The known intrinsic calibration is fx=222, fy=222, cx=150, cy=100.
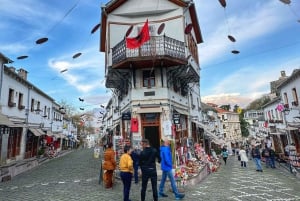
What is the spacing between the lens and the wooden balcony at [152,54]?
Answer: 13398mm

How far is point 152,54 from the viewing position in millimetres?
13469

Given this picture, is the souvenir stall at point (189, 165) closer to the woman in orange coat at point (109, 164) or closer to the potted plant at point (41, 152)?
the woman in orange coat at point (109, 164)

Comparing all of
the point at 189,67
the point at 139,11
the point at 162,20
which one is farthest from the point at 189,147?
the point at 139,11

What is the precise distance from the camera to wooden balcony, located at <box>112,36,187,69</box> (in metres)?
13.4

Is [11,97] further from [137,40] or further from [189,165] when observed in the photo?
[189,165]

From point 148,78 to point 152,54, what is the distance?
189 centimetres

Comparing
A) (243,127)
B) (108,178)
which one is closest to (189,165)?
(108,178)

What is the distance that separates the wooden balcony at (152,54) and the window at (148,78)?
527 mm

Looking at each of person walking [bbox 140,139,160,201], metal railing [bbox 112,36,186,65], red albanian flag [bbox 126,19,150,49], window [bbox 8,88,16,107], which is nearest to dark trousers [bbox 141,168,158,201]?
person walking [bbox 140,139,160,201]

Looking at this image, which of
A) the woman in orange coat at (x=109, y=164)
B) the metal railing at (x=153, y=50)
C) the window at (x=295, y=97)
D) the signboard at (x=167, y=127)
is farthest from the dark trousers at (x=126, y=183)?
the window at (x=295, y=97)

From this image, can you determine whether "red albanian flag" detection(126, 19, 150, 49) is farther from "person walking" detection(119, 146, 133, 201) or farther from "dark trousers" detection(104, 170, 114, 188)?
"person walking" detection(119, 146, 133, 201)

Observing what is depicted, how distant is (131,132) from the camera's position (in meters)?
14.1

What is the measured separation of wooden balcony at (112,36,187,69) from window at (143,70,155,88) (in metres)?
0.53

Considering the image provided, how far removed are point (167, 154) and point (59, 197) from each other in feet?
13.6
